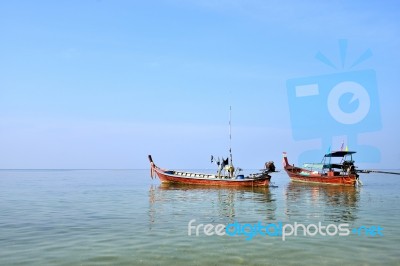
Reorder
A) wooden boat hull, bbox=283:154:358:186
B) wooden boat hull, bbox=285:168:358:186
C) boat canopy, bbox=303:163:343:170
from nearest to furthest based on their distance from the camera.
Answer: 1. wooden boat hull, bbox=285:168:358:186
2. wooden boat hull, bbox=283:154:358:186
3. boat canopy, bbox=303:163:343:170

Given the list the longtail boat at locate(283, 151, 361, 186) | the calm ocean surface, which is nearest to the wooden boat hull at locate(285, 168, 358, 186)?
the longtail boat at locate(283, 151, 361, 186)

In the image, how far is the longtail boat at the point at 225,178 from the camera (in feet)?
143

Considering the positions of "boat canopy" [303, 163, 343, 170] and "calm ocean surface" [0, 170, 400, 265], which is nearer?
"calm ocean surface" [0, 170, 400, 265]

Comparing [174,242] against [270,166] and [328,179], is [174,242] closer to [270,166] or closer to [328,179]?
[270,166]

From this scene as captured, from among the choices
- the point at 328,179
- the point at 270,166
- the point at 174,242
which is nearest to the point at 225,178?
the point at 270,166

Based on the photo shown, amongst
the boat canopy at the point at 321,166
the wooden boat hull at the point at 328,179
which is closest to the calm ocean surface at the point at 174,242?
the wooden boat hull at the point at 328,179

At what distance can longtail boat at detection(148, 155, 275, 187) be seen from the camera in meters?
43.5

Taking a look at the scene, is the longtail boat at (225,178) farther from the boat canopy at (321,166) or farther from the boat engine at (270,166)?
the boat canopy at (321,166)

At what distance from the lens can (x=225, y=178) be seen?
44812mm

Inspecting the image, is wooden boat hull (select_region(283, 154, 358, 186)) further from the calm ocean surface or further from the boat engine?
the calm ocean surface

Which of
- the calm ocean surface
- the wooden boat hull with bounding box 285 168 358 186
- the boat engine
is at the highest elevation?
the boat engine

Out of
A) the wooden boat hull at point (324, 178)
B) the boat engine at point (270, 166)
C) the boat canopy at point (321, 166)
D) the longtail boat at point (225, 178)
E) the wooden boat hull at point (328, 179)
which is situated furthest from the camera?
the boat canopy at point (321, 166)

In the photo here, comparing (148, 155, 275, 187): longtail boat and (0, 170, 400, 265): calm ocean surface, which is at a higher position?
(148, 155, 275, 187): longtail boat

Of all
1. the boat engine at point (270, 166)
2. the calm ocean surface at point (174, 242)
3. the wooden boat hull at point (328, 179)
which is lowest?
the calm ocean surface at point (174, 242)
